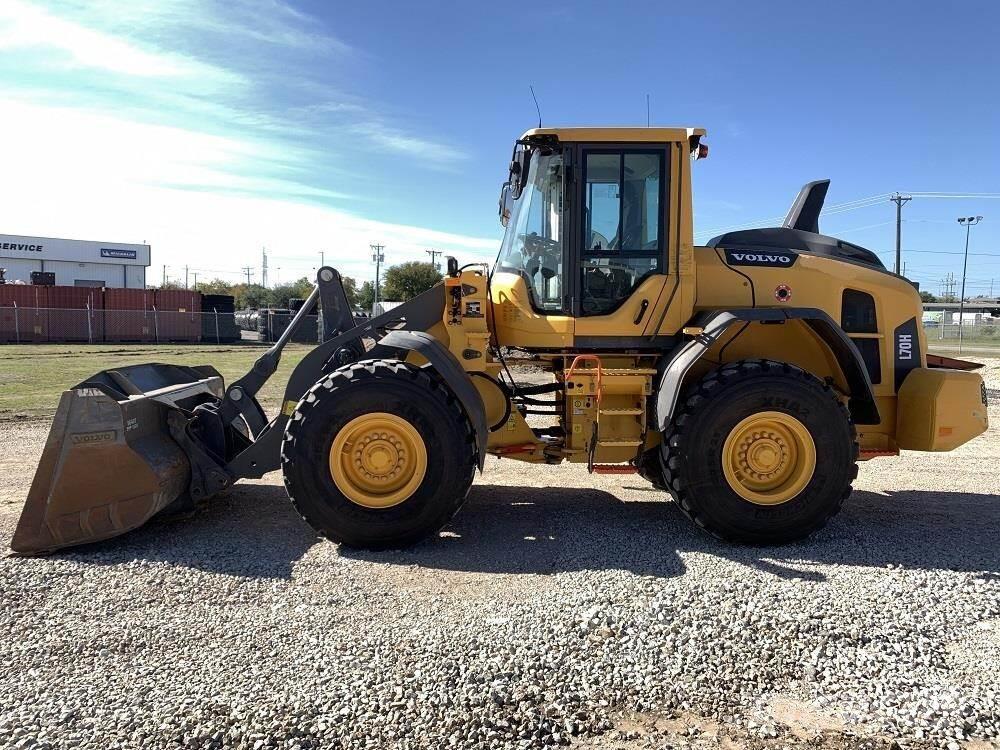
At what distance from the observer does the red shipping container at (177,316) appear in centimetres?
3312

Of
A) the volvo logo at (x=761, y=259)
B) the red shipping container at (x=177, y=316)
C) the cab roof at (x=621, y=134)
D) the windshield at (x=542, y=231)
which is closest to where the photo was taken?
the cab roof at (x=621, y=134)

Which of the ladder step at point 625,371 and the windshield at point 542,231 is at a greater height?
the windshield at point 542,231

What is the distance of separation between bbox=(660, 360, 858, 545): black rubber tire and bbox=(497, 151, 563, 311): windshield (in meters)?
1.39

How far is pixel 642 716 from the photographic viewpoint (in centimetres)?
297

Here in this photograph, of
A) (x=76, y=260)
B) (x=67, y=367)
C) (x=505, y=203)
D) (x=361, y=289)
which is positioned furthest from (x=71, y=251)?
(x=505, y=203)

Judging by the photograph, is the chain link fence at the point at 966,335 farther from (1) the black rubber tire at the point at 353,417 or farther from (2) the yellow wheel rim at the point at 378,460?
(2) the yellow wheel rim at the point at 378,460

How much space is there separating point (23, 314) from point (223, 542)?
3162 centimetres

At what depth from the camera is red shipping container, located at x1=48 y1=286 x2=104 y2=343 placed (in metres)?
30.8

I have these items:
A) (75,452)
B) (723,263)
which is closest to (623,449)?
(723,263)

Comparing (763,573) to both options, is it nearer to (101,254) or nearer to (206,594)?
(206,594)

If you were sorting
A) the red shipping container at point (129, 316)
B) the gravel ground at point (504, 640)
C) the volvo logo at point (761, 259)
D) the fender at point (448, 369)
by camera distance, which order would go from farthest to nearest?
the red shipping container at point (129, 316) < the volvo logo at point (761, 259) < the fender at point (448, 369) < the gravel ground at point (504, 640)

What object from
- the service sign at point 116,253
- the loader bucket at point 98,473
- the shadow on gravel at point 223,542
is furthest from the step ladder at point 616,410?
the service sign at point 116,253

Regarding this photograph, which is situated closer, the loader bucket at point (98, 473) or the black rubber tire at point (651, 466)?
the loader bucket at point (98, 473)

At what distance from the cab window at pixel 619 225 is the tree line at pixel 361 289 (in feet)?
121
